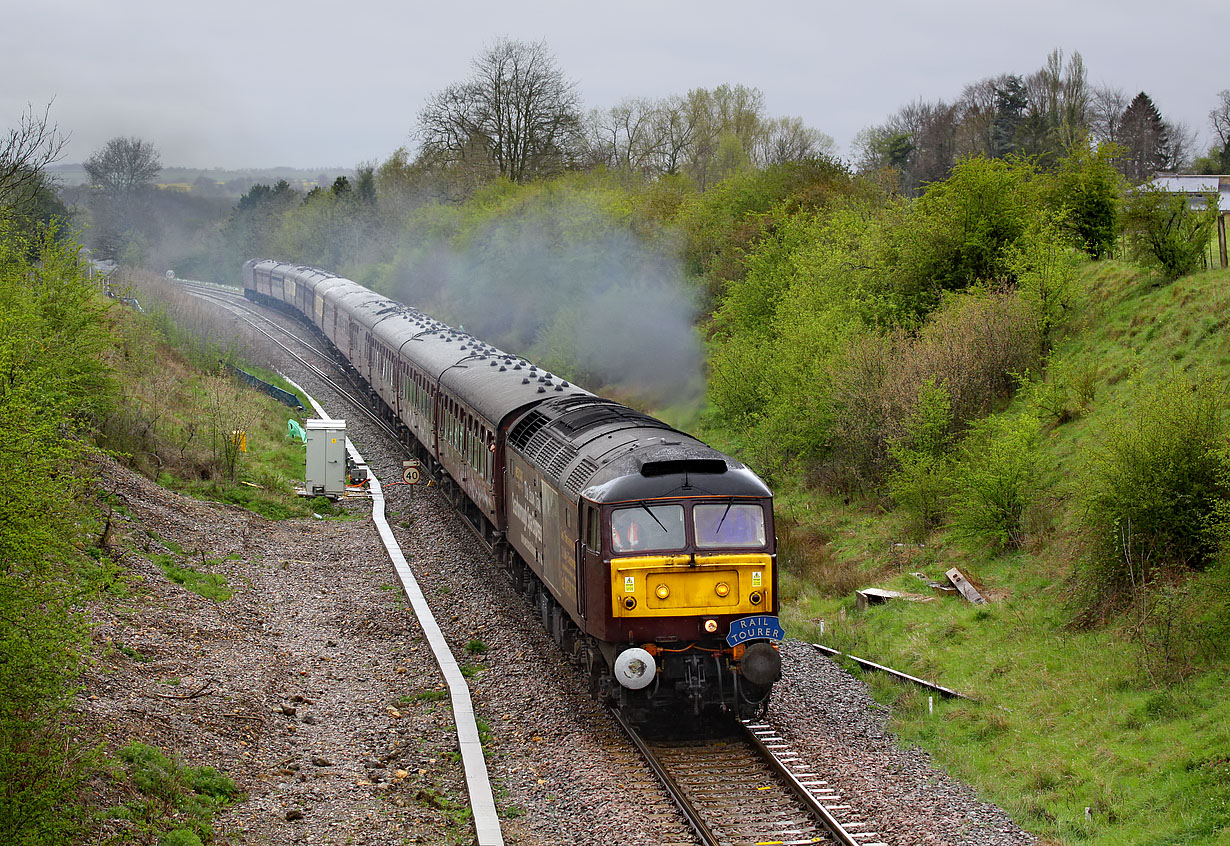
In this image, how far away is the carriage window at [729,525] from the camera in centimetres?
Result: 1224

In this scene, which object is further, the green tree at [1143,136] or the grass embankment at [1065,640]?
the green tree at [1143,136]

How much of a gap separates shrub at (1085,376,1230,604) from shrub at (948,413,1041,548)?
3.46 meters

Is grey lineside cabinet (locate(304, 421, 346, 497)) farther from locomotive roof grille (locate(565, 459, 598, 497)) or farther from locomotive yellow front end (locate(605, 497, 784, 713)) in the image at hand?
locomotive yellow front end (locate(605, 497, 784, 713))

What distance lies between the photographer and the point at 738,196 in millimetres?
40281

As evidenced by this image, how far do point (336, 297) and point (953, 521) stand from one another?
29.9 metres

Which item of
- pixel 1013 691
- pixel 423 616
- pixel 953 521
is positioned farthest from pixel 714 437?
pixel 1013 691

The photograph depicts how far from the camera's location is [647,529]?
1216 cm

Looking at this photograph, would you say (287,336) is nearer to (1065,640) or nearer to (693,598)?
(693,598)

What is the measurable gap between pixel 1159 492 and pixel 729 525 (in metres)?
5.98

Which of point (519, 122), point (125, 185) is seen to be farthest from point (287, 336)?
point (125, 185)

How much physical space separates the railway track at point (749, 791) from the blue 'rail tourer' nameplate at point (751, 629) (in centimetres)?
114

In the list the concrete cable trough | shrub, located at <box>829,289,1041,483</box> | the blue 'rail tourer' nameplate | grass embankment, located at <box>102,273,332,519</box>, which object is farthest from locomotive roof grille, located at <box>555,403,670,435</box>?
shrub, located at <box>829,289,1041,483</box>

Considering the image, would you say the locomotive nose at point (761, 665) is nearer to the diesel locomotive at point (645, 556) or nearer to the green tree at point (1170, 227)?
the diesel locomotive at point (645, 556)

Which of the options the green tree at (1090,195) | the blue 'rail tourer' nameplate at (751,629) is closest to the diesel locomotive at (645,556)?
the blue 'rail tourer' nameplate at (751,629)
